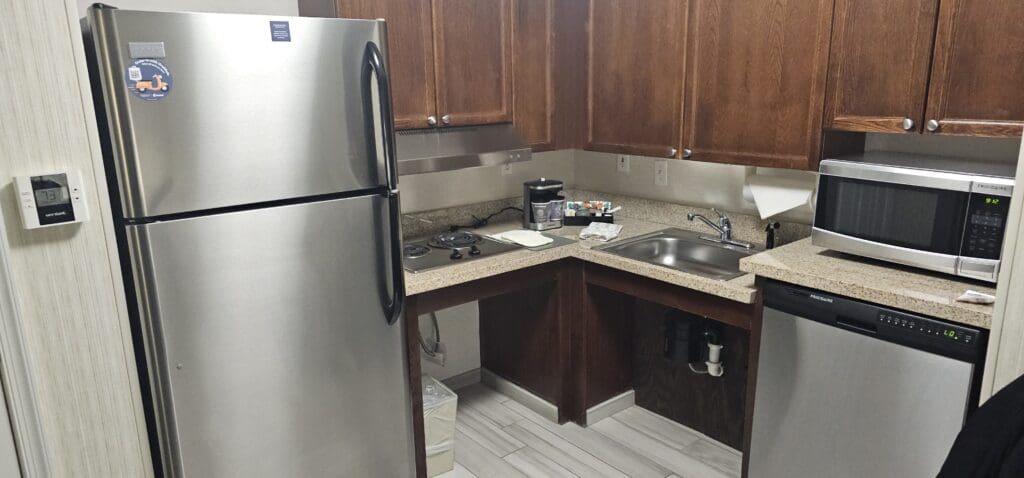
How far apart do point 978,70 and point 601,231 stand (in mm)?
1420

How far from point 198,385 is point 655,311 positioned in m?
1.86

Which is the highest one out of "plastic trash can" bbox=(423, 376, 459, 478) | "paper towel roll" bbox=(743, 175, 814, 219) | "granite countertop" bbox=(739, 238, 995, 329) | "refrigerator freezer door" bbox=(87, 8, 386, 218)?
"refrigerator freezer door" bbox=(87, 8, 386, 218)

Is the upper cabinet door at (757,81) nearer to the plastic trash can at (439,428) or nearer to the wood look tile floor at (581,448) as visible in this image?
the wood look tile floor at (581,448)

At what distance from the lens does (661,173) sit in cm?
295

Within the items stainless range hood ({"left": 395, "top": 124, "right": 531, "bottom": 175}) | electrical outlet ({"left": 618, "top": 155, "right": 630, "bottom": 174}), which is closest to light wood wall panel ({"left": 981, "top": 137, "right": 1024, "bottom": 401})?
stainless range hood ({"left": 395, "top": 124, "right": 531, "bottom": 175})

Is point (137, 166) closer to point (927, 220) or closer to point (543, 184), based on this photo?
point (543, 184)

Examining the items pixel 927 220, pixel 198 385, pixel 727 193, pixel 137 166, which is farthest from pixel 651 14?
pixel 198 385

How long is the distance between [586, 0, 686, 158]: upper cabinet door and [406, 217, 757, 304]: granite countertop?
423mm

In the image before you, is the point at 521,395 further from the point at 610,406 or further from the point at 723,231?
the point at 723,231

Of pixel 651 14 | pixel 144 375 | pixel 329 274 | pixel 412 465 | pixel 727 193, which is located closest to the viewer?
pixel 144 375

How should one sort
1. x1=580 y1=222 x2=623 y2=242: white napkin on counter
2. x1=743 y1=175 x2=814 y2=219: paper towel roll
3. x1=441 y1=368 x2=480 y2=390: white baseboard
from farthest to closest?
x1=441 y1=368 x2=480 y2=390: white baseboard < x1=580 y1=222 x2=623 y2=242: white napkin on counter < x1=743 y1=175 x2=814 y2=219: paper towel roll

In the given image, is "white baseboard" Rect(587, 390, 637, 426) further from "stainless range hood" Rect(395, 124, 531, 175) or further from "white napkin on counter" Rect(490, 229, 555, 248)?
"stainless range hood" Rect(395, 124, 531, 175)

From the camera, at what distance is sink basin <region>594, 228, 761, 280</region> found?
2.59 metres

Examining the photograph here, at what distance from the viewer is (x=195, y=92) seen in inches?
62.4
